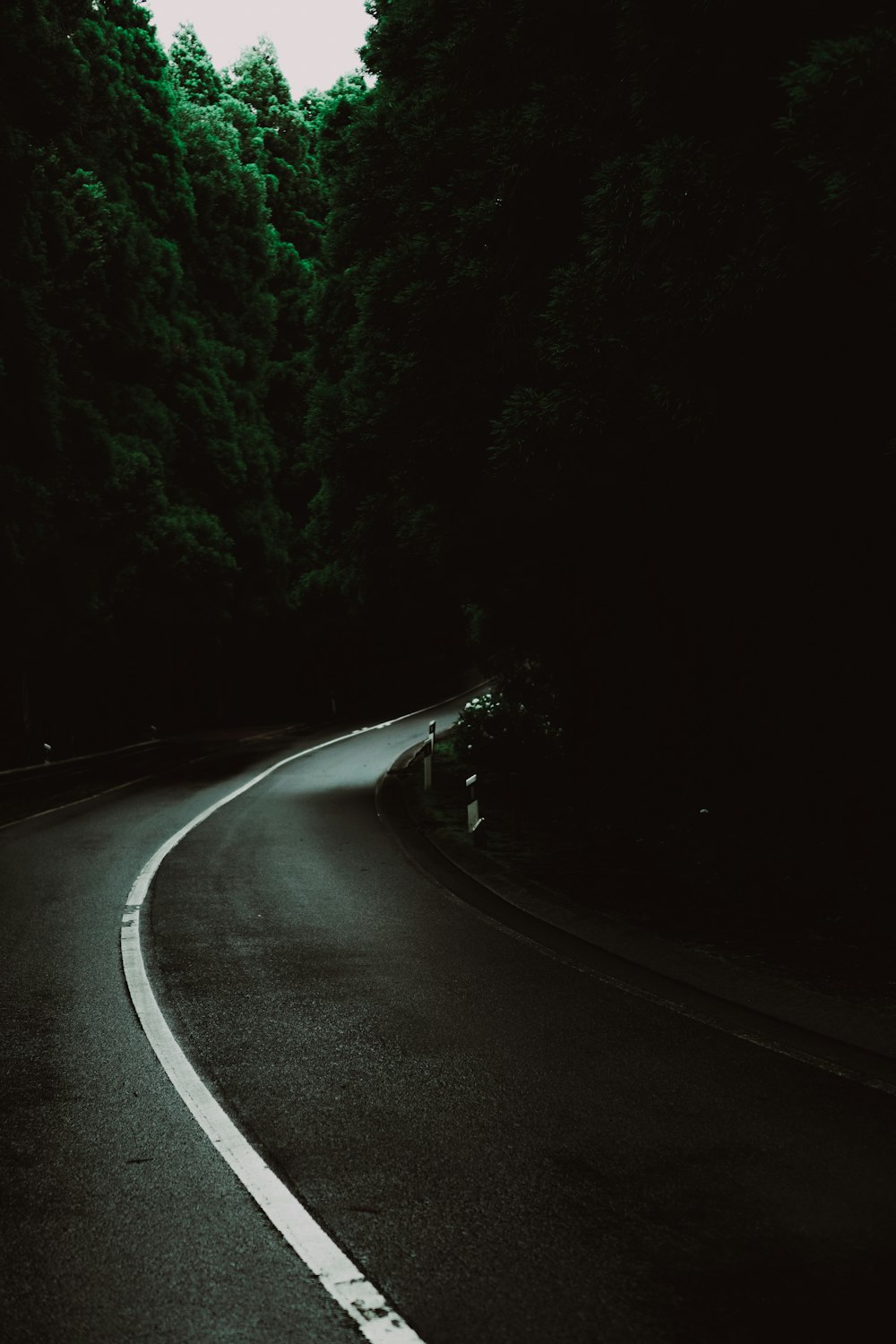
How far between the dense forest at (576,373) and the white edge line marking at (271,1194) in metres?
5.15

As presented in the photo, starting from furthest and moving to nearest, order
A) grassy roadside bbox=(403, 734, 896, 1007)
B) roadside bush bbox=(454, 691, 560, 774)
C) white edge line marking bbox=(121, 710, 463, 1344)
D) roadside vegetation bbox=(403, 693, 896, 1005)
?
roadside bush bbox=(454, 691, 560, 774) → roadside vegetation bbox=(403, 693, 896, 1005) → grassy roadside bbox=(403, 734, 896, 1007) → white edge line marking bbox=(121, 710, 463, 1344)

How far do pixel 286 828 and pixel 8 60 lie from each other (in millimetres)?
15473

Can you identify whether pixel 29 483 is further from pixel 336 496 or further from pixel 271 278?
pixel 271 278

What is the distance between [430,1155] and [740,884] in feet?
23.2

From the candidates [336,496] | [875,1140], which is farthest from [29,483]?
[875,1140]

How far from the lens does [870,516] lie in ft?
32.9

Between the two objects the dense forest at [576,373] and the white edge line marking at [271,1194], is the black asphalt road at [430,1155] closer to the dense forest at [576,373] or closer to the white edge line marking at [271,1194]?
the white edge line marking at [271,1194]

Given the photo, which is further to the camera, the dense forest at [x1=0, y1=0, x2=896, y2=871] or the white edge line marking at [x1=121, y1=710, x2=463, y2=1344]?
the dense forest at [x1=0, y1=0, x2=896, y2=871]

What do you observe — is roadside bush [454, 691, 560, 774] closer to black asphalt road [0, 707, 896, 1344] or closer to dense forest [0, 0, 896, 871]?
dense forest [0, 0, 896, 871]

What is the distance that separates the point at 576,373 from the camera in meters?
9.41

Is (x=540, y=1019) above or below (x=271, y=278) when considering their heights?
below

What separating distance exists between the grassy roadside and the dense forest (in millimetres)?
503

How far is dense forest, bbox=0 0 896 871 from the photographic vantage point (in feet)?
26.4

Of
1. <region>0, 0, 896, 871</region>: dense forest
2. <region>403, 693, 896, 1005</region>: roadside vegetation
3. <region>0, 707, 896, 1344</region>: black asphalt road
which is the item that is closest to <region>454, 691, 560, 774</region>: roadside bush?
<region>0, 0, 896, 871</region>: dense forest
